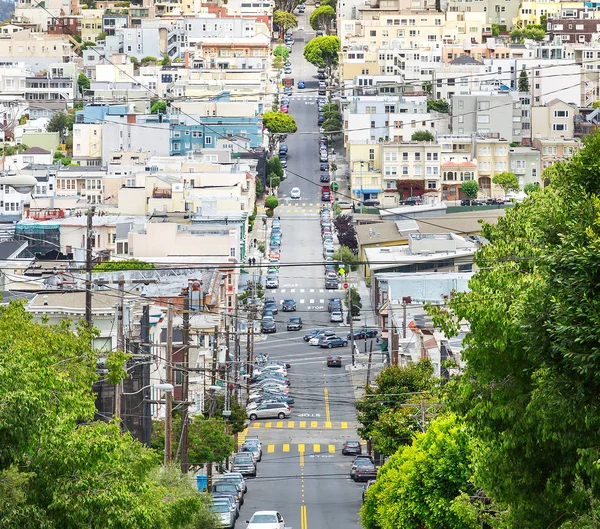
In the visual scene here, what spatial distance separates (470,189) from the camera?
144m

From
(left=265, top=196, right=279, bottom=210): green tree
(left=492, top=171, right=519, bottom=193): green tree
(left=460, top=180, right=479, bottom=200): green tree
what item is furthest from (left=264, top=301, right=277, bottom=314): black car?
(left=492, top=171, right=519, bottom=193): green tree

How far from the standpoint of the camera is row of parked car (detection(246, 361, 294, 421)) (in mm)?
78312

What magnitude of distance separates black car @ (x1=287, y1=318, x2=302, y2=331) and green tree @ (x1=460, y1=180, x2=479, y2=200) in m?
41.6

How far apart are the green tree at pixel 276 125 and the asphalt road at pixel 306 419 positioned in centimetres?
1206

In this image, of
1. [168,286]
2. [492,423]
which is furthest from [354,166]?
[492,423]

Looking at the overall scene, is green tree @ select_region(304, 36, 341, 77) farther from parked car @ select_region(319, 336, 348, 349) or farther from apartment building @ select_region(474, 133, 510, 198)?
parked car @ select_region(319, 336, 348, 349)

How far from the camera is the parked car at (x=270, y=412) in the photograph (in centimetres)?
7812

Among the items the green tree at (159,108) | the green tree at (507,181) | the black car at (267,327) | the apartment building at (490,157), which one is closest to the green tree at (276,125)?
the green tree at (159,108)

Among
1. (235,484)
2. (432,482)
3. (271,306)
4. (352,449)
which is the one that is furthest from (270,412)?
(432,482)

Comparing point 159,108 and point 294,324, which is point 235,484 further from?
point 159,108

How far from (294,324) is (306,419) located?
2285cm

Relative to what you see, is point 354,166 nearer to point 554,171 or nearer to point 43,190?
point 43,190

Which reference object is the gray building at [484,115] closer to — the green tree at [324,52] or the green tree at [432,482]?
the green tree at [324,52]

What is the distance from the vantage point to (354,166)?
482ft
